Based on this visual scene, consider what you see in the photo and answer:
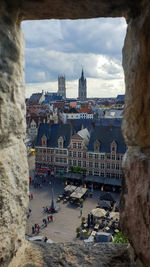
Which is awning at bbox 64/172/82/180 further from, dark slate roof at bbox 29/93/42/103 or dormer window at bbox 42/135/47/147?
dark slate roof at bbox 29/93/42/103

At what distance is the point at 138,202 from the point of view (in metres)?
1.54

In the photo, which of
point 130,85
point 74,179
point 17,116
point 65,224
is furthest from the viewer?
point 74,179

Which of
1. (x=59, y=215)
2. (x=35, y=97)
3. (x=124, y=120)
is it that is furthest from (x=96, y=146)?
(x=35, y=97)

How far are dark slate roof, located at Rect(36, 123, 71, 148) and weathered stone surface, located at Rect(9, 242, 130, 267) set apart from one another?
28.0m

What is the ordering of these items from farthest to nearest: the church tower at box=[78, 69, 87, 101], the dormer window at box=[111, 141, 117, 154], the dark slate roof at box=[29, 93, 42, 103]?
the church tower at box=[78, 69, 87, 101] → the dark slate roof at box=[29, 93, 42, 103] → the dormer window at box=[111, 141, 117, 154]

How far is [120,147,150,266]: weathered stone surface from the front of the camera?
4.83 feet

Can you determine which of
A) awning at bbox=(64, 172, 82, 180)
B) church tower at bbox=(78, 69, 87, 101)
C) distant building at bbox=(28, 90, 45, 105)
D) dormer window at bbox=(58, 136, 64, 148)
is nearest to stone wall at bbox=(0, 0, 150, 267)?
awning at bbox=(64, 172, 82, 180)

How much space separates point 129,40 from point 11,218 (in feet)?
5.30

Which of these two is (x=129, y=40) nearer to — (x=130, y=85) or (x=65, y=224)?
(x=130, y=85)

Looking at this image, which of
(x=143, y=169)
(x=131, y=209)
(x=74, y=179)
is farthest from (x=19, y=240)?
(x=74, y=179)

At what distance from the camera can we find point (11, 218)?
1.63 metres

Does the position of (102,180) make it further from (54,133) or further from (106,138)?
(54,133)

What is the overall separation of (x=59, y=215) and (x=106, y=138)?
1189cm

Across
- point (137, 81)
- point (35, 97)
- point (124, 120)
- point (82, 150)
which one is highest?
point (35, 97)
